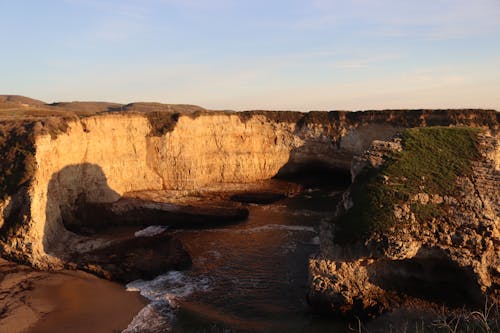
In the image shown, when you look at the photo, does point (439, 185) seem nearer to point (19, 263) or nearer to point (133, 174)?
point (19, 263)

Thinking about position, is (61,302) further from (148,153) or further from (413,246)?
(148,153)

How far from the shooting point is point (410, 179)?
1580 cm

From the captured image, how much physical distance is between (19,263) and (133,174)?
11.3 m

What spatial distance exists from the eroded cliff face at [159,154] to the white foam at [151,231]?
2754mm

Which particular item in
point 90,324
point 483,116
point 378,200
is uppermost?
point 483,116

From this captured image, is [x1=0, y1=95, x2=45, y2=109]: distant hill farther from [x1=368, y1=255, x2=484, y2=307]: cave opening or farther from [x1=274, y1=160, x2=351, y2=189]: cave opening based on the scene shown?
[x1=368, y1=255, x2=484, y2=307]: cave opening

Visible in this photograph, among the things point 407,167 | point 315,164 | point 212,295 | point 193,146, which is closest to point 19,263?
point 212,295

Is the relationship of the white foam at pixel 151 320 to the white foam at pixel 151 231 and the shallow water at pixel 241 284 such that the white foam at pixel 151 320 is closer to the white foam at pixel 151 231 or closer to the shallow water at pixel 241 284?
the shallow water at pixel 241 284

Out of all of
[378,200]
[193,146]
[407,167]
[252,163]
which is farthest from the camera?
[252,163]

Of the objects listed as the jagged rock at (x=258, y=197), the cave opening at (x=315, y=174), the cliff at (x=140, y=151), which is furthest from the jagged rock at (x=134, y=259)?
the cave opening at (x=315, y=174)

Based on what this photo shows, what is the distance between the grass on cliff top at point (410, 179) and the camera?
14.7 metres

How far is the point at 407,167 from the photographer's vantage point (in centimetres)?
1630

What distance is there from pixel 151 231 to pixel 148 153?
7.73 meters

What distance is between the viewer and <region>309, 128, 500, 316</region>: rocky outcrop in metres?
13.6
